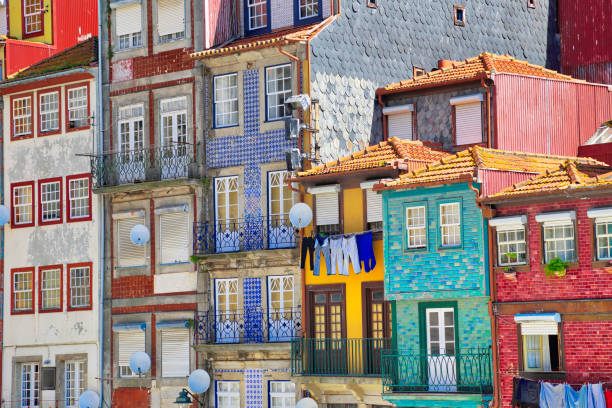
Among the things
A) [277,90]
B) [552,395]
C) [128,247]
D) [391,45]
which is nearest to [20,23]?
[128,247]

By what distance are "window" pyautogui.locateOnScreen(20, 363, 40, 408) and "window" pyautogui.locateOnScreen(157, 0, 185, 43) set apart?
1152 centimetres

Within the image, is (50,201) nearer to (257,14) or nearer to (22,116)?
(22,116)

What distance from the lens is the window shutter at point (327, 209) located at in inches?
1882

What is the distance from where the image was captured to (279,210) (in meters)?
50.0

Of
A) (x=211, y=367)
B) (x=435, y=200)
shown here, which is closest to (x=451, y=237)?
(x=435, y=200)

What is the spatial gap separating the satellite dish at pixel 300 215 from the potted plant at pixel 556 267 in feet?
26.7

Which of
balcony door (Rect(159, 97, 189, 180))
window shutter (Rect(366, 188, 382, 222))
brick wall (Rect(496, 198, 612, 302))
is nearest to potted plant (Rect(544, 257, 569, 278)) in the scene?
brick wall (Rect(496, 198, 612, 302))

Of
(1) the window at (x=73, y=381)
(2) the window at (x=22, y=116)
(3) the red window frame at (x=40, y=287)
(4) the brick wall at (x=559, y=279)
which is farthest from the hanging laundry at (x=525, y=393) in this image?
(2) the window at (x=22, y=116)

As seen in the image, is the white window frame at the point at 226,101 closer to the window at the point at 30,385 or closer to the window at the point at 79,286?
the window at the point at 79,286

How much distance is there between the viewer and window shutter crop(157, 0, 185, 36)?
53.1m

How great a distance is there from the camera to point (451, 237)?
44188mm

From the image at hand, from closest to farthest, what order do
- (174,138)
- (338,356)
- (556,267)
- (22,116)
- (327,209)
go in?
(556,267) → (338,356) → (327,209) → (174,138) → (22,116)

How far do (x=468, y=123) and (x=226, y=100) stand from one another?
7.72 metres

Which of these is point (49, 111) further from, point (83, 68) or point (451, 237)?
point (451, 237)
